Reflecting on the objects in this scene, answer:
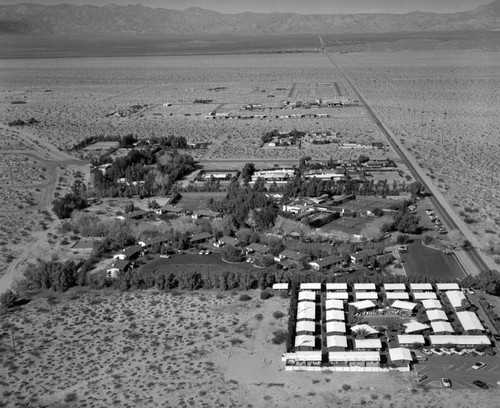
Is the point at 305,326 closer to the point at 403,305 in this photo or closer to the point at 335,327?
the point at 335,327

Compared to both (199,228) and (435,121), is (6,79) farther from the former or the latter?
(199,228)

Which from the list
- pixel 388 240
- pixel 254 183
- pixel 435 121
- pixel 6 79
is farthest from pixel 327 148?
pixel 6 79

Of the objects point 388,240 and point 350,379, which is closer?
point 350,379

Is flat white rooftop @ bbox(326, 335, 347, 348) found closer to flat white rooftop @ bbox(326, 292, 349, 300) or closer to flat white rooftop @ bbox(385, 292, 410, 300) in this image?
flat white rooftop @ bbox(326, 292, 349, 300)

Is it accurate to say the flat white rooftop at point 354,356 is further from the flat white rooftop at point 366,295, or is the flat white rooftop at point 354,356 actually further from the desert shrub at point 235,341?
the flat white rooftop at point 366,295

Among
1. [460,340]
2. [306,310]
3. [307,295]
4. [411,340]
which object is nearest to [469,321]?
[460,340]

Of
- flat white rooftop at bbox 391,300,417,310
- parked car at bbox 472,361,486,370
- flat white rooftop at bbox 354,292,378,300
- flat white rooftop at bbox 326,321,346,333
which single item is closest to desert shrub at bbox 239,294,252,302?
flat white rooftop at bbox 326,321,346,333
